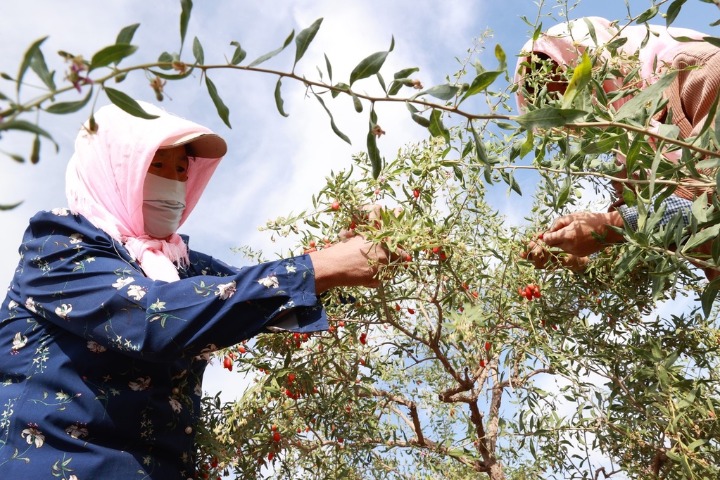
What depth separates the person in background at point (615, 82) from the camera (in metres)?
1.89

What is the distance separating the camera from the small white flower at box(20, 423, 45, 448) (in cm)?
196

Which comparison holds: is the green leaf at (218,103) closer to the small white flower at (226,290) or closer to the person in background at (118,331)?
the person in background at (118,331)

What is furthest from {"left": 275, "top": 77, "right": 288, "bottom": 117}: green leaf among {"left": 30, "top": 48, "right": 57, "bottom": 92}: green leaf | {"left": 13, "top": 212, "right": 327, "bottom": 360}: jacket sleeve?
{"left": 13, "top": 212, "right": 327, "bottom": 360}: jacket sleeve

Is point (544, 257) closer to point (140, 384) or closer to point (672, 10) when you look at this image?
point (672, 10)

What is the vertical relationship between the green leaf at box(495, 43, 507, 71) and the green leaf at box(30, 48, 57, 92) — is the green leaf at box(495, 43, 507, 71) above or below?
above

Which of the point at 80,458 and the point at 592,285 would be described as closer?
the point at 80,458

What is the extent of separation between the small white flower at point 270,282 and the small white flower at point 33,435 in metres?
0.72

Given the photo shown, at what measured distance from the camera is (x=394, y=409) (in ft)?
10.3

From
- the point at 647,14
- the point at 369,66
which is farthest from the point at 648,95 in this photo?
the point at 647,14

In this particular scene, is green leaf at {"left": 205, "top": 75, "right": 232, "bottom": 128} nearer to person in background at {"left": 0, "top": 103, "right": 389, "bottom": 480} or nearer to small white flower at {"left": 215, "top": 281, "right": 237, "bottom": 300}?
person in background at {"left": 0, "top": 103, "right": 389, "bottom": 480}

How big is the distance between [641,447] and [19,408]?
1769 millimetres

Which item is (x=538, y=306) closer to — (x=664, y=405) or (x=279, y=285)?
(x=664, y=405)

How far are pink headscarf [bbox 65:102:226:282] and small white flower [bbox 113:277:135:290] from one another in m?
0.23

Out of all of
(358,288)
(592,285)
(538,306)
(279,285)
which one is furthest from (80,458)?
(592,285)
